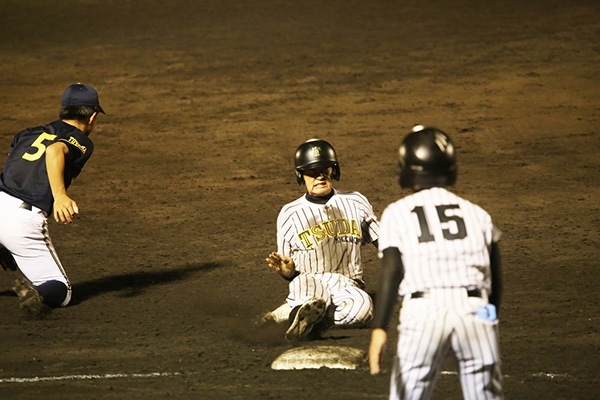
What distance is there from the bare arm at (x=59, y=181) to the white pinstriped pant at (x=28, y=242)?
398 millimetres

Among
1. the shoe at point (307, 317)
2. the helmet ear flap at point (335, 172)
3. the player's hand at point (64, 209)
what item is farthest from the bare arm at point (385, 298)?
the player's hand at point (64, 209)

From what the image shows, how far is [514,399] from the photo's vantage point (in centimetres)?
447

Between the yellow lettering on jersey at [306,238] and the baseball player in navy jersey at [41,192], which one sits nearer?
the yellow lettering on jersey at [306,238]

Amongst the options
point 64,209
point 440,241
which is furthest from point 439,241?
point 64,209

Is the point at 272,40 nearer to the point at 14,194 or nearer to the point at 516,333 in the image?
the point at 14,194

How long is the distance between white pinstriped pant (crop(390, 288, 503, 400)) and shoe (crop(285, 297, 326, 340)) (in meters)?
1.97

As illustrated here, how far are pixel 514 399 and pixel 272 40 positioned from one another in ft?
36.8

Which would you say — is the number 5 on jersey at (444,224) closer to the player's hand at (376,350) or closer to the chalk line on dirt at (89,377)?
the player's hand at (376,350)

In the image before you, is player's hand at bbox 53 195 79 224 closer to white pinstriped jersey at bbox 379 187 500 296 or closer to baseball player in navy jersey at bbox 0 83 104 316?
baseball player in navy jersey at bbox 0 83 104 316

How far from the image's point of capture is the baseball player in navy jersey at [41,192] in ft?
20.7

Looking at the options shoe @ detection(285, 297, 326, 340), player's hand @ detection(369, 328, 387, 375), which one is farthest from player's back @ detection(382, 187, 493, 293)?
shoe @ detection(285, 297, 326, 340)

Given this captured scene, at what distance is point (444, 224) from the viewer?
337cm

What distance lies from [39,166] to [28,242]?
56cm

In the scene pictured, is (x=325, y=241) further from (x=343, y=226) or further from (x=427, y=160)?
(x=427, y=160)
